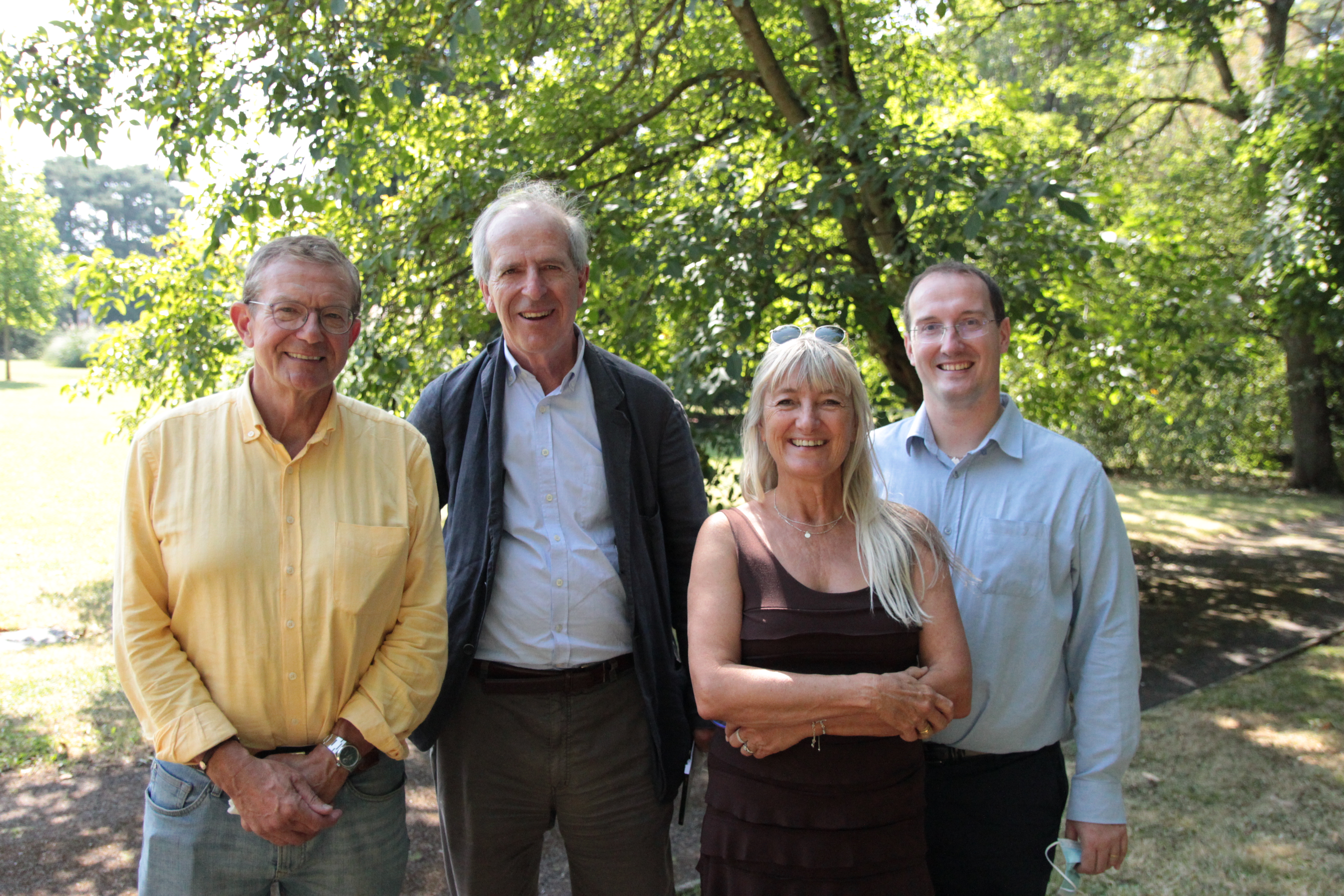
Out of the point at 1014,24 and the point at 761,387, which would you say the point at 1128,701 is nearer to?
the point at 761,387

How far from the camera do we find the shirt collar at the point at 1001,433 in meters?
2.31

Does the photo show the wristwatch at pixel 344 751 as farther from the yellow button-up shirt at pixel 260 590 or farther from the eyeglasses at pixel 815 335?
the eyeglasses at pixel 815 335

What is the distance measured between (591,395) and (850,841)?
4.19 feet

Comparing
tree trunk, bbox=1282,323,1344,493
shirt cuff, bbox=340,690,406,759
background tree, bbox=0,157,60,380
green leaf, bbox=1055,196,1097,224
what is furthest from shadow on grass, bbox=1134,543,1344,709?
background tree, bbox=0,157,60,380

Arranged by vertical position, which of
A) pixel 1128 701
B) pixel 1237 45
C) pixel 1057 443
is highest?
pixel 1237 45

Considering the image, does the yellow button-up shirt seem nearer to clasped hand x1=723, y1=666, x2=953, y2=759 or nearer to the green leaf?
clasped hand x1=723, y1=666, x2=953, y2=759

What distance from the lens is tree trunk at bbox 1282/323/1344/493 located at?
47.8 ft

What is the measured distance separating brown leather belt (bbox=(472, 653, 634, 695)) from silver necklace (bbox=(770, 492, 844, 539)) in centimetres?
64

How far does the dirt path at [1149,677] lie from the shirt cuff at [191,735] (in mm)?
2276

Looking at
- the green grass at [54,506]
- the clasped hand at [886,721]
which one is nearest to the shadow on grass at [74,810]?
the green grass at [54,506]

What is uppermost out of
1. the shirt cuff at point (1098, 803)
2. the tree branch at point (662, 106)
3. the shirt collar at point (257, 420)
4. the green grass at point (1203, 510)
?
the tree branch at point (662, 106)

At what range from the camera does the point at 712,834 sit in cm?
207

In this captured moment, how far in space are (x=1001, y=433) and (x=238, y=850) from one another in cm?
193

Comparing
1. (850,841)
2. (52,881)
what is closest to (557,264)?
(850,841)
